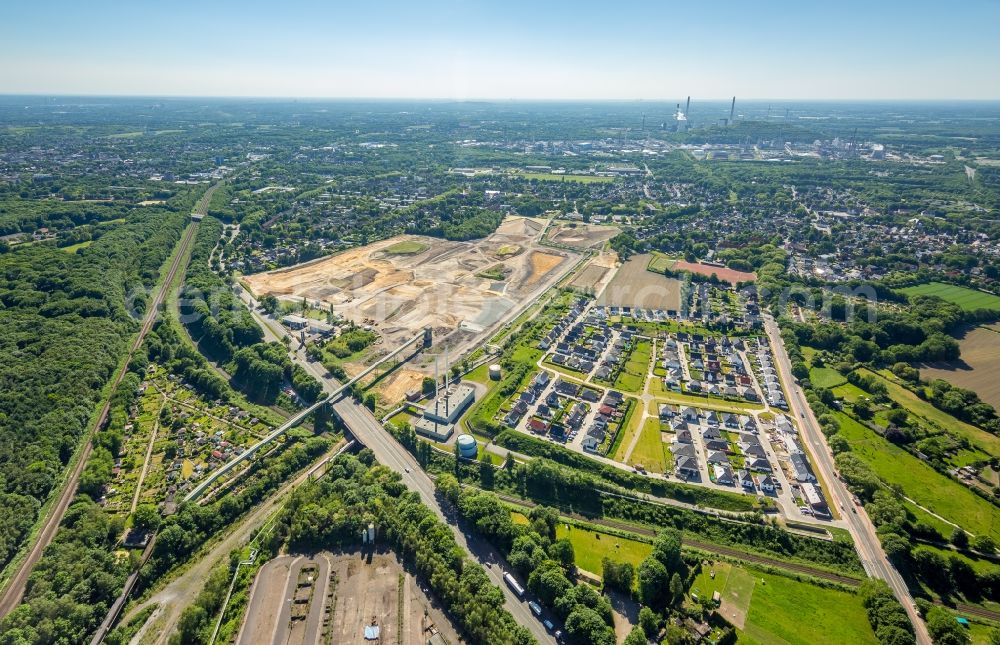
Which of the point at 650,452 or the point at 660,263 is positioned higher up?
the point at 660,263

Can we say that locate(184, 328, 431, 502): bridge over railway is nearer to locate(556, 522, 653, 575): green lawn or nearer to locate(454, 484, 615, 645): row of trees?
locate(454, 484, 615, 645): row of trees

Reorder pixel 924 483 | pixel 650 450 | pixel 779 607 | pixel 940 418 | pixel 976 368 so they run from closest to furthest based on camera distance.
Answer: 1. pixel 779 607
2. pixel 924 483
3. pixel 650 450
4. pixel 940 418
5. pixel 976 368

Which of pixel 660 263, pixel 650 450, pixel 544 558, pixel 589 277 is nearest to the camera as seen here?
pixel 544 558

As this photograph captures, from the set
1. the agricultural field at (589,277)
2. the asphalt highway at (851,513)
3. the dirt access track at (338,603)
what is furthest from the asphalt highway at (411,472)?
the agricultural field at (589,277)

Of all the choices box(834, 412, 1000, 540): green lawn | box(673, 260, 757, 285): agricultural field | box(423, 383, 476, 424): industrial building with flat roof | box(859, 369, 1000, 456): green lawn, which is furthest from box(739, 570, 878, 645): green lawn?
box(673, 260, 757, 285): agricultural field

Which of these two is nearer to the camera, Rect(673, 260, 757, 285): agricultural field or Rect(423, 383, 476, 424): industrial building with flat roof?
Rect(423, 383, 476, 424): industrial building with flat roof

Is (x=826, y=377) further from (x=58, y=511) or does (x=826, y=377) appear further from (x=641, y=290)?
(x=58, y=511)

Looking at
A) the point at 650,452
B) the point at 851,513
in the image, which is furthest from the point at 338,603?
the point at 851,513
